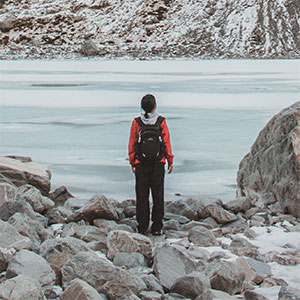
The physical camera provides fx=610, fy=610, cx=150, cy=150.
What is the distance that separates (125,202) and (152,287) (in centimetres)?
247

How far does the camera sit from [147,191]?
5.23 meters

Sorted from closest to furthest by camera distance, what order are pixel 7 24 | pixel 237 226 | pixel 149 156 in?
pixel 149 156 < pixel 237 226 < pixel 7 24

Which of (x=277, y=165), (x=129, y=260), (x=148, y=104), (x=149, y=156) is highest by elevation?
(x=148, y=104)

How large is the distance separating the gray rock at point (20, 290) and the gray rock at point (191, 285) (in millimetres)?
827

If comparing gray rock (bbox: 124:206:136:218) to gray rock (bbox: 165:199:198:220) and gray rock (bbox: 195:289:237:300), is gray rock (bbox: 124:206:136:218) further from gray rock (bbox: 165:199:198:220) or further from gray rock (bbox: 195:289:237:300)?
gray rock (bbox: 195:289:237:300)

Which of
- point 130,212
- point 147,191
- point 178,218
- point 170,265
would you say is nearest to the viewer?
point 170,265

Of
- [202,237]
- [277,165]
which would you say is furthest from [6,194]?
[277,165]

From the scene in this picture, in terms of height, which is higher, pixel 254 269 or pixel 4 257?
pixel 4 257

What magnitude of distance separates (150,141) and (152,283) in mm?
1472

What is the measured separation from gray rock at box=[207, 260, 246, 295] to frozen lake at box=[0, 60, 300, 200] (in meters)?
2.94

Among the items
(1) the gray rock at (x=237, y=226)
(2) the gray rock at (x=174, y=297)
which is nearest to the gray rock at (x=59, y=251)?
(2) the gray rock at (x=174, y=297)

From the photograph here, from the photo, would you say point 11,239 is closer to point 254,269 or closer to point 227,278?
point 227,278

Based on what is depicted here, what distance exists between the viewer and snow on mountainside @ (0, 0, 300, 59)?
60.6 meters

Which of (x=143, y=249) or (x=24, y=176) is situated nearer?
(x=143, y=249)
